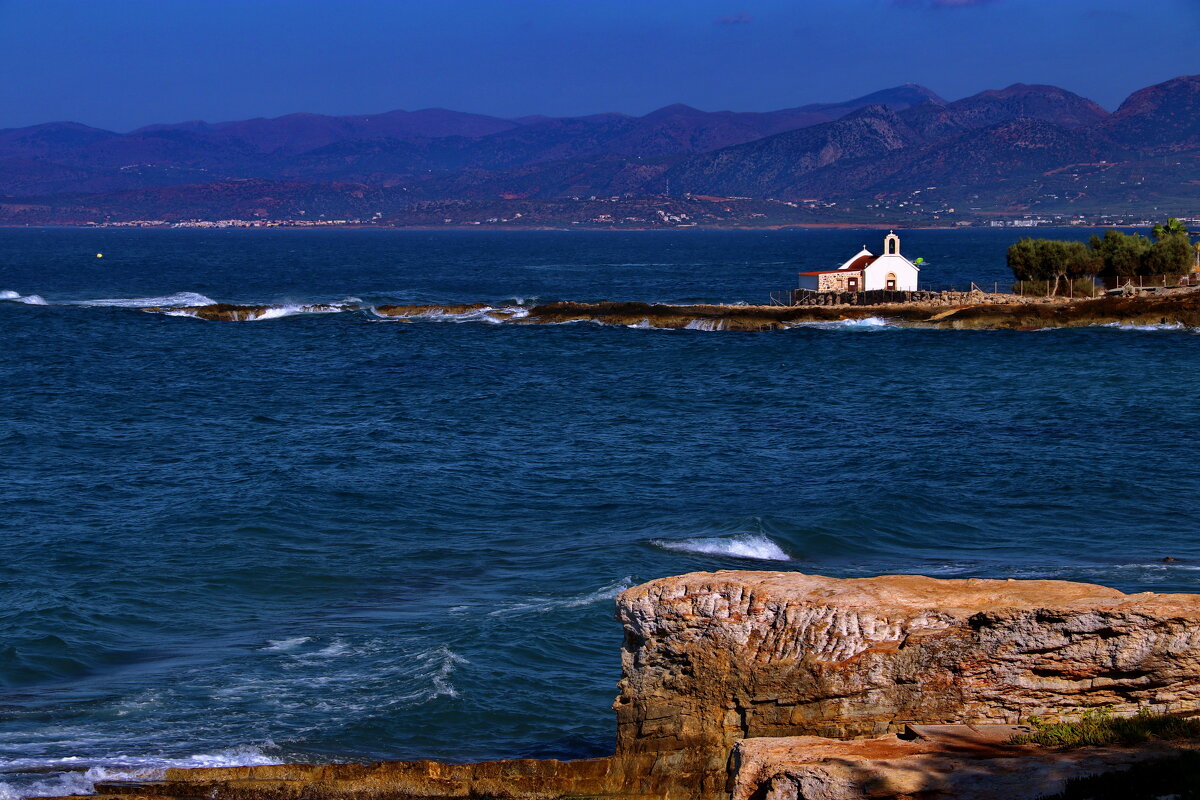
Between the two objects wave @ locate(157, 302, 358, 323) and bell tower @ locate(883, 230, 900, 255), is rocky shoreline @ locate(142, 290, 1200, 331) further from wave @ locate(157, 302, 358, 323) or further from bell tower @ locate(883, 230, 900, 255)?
bell tower @ locate(883, 230, 900, 255)

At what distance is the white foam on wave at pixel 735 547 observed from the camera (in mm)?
24953

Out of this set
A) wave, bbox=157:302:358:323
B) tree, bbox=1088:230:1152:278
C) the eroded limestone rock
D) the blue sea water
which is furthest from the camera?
wave, bbox=157:302:358:323

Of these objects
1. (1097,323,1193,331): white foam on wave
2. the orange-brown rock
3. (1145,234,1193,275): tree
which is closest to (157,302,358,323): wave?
(1097,323,1193,331): white foam on wave

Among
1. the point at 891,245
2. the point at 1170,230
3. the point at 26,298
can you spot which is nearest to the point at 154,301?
the point at 26,298

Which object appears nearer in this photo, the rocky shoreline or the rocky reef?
the rocky reef

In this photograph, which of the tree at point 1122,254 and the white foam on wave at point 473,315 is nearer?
the tree at point 1122,254

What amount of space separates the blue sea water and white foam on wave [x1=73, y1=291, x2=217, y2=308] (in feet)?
79.1

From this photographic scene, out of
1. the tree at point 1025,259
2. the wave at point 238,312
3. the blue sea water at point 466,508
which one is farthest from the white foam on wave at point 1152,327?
the wave at point 238,312

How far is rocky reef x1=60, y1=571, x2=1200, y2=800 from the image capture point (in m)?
11.1

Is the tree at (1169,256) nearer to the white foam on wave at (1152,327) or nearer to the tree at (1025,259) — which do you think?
the tree at (1025,259)

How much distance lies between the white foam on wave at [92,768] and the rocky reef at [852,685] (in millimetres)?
892

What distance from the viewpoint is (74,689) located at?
19.0 m

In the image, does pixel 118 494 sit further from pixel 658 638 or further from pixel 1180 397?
pixel 1180 397

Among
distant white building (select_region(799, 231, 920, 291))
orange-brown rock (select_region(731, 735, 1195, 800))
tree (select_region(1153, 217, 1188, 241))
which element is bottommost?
orange-brown rock (select_region(731, 735, 1195, 800))
